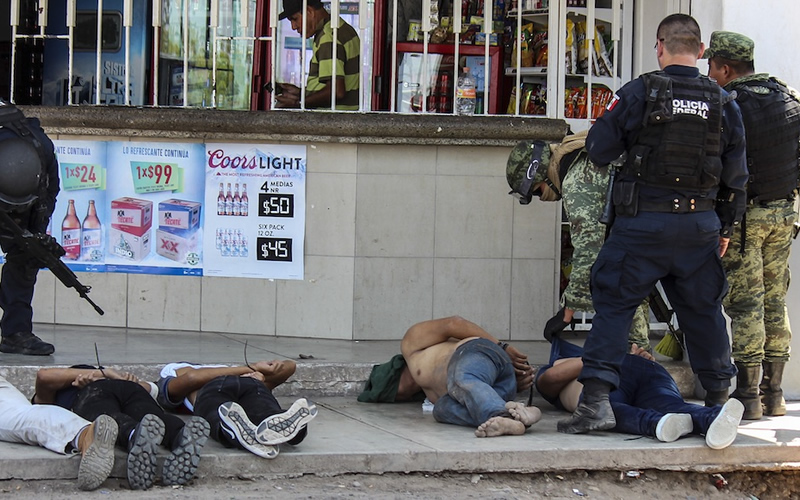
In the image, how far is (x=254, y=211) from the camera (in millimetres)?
7215

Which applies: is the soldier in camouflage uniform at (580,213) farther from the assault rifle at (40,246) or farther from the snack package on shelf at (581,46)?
the assault rifle at (40,246)

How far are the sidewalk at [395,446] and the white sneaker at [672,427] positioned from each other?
0.04 m

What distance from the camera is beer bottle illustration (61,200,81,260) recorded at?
734cm

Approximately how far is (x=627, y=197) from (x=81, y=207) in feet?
13.3

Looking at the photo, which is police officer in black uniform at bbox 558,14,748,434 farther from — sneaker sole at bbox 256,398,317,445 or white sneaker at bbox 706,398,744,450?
sneaker sole at bbox 256,398,317,445

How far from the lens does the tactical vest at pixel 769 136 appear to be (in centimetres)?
543

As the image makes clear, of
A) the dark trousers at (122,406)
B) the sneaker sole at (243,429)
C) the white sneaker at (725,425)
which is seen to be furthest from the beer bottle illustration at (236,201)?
the white sneaker at (725,425)

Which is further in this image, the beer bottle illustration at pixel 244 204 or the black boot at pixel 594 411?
the beer bottle illustration at pixel 244 204

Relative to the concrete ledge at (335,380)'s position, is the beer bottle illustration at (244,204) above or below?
above

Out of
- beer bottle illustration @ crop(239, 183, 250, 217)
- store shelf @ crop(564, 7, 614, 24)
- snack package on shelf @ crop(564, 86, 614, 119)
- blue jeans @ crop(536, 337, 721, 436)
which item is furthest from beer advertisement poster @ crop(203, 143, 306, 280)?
blue jeans @ crop(536, 337, 721, 436)

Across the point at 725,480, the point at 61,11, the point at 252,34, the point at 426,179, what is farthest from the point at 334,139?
the point at 725,480

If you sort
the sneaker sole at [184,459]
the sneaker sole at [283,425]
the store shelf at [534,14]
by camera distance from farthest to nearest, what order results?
the store shelf at [534,14] → the sneaker sole at [283,425] → the sneaker sole at [184,459]

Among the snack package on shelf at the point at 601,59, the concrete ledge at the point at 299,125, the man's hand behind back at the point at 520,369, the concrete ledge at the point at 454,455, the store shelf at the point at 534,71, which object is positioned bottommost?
the concrete ledge at the point at 454,455

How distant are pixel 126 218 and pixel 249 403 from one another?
9.87 feet
